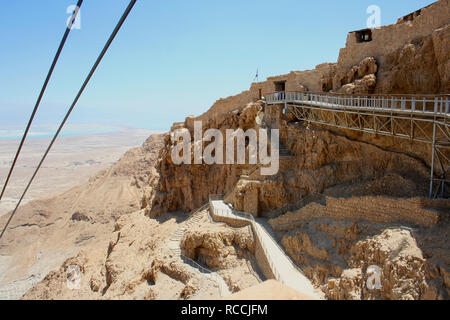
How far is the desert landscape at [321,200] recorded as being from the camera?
12.2 m

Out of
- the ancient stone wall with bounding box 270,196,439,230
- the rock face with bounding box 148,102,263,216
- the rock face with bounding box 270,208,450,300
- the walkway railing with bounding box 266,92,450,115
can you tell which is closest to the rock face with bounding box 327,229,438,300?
the rock face with bounding box 270,208,450,300

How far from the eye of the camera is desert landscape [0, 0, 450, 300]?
1223 cm

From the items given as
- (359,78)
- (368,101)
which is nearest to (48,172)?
(359,78)

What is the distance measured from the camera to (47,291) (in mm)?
25672

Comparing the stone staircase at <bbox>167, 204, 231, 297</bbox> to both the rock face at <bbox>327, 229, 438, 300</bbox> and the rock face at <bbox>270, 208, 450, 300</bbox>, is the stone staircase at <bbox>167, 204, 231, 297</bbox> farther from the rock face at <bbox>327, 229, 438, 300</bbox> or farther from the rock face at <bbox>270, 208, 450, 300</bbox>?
the rock face at <bbox>327, 229, 438, 300</bbox>

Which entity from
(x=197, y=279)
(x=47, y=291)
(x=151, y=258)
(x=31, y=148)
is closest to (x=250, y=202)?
(x=197, y=279)

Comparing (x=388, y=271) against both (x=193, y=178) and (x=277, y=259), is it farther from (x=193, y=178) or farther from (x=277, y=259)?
(x=193, y=178)

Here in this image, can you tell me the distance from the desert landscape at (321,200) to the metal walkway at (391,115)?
9 centimetres

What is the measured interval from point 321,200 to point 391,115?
17.0 feet

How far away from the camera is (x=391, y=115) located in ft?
47.5

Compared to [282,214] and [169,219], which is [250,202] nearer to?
[282,214]

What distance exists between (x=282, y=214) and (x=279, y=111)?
763 centimetres

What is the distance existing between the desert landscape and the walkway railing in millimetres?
109

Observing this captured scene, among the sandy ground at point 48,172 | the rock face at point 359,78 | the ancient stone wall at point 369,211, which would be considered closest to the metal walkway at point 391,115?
the rock face at point 359,78
